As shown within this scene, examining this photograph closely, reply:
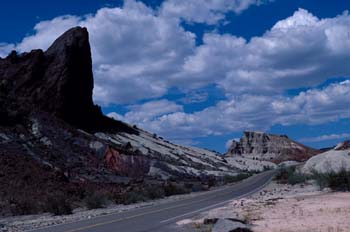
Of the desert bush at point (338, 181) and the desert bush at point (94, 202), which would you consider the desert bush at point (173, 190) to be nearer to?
the desert bush at point (94, 202)

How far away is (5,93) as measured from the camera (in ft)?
229

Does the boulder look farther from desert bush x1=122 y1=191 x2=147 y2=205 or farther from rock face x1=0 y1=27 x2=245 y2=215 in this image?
desert bush x1=122 y1=191 x2=147 y2=205

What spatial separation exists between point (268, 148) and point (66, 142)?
118 meters

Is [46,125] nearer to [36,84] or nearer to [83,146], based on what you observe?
[83,146]

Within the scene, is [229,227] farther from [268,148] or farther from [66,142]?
[268,148]

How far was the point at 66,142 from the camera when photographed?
223 feet

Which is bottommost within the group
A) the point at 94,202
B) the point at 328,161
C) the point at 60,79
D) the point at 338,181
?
the point at 94,202

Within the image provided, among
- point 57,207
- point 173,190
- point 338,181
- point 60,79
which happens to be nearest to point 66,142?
point 60,79

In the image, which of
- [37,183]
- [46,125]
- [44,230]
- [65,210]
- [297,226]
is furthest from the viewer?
[46,125]

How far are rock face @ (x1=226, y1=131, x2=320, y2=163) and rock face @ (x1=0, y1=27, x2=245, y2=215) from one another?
258ft

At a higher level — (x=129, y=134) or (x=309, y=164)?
(x=129, y=134)

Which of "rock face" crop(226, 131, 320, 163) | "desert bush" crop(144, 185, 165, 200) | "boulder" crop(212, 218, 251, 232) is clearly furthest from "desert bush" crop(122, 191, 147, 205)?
"rock face" crop(226, 131, 320, 163)

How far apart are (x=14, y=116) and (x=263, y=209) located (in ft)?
148

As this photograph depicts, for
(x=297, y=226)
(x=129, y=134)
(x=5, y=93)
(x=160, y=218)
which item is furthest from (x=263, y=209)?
(x=129, y=134)
